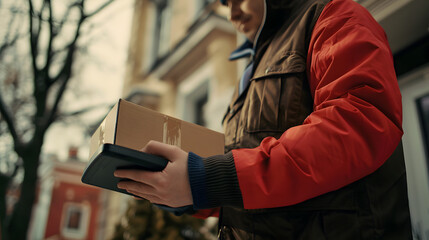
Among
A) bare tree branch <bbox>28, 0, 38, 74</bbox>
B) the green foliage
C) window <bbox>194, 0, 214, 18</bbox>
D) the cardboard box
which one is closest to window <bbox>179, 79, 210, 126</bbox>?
window <bbox>194, 0, 214, 18</bbox>

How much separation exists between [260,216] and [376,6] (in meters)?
1.87

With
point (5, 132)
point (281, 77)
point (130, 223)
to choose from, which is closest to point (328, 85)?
point (281, 77)

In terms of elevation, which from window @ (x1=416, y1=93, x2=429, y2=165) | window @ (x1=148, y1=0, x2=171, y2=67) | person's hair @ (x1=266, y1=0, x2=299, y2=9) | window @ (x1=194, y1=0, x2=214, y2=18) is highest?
window @ (x1=148, y1=0, x2=171, y2=67)

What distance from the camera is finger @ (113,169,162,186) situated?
3.56 feet

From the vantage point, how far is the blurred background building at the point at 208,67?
2484 millimetres

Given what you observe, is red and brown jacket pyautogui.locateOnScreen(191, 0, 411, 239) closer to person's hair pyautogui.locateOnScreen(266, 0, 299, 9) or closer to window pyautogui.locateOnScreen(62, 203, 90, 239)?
person's hair pyautogui.locateOnScreen(266, 0, 299, 9)

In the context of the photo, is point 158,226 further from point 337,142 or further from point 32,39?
point 337,142

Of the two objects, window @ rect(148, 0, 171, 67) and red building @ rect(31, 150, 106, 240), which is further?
red building @ rect(31, 150, 106, 240)

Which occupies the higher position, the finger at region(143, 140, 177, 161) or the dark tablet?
the finger at region(143, 140, 177, 161)

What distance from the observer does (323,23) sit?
1299 millimetres

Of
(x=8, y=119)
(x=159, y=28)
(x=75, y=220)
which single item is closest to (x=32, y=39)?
(x=8, y=119)

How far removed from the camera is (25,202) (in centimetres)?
475

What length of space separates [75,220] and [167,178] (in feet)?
79.8

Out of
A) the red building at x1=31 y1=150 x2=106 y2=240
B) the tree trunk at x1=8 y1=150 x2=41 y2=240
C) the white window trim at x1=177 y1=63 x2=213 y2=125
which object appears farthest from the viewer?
the red building at x1=31 y1=150 x2=106 y2=240
